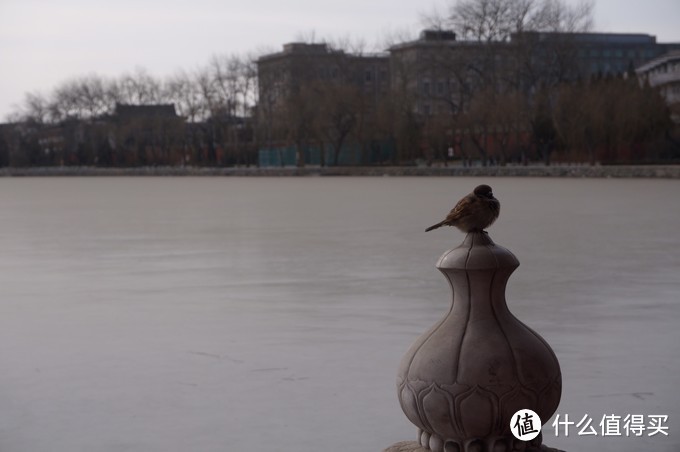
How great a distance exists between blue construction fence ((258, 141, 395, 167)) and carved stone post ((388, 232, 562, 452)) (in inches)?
2697

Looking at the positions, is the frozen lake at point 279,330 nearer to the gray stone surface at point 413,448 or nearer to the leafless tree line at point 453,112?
the gray stone surface at point 413,448

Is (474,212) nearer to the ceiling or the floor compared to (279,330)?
nearer to the ceiling

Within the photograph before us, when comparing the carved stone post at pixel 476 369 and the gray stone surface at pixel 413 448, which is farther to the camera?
the gray stone surface at pixel 413 448

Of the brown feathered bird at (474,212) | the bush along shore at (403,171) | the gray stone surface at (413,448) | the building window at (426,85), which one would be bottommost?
the bush along shore at (403,171)

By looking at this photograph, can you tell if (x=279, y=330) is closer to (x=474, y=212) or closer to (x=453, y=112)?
(x=474, y=212)

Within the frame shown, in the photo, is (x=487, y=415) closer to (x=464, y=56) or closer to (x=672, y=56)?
(x=464, y=56)

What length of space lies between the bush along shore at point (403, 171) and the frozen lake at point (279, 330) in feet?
103

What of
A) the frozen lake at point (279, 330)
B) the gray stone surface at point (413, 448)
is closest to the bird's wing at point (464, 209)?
the gray stone surface at point (413, 448)

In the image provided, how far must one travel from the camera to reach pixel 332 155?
260 feet

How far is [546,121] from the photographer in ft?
187

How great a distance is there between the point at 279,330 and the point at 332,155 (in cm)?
Answer: 7137

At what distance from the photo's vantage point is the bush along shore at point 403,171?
48.0 metres

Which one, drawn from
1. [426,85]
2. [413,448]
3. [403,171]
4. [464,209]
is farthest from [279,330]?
[426,85]

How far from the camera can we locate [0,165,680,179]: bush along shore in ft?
157
